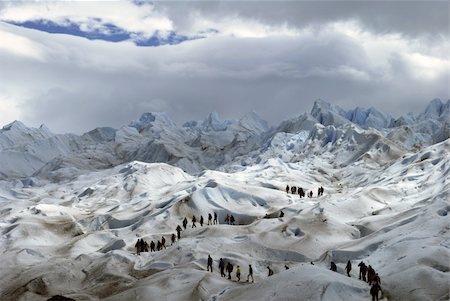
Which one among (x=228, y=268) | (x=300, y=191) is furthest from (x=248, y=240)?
(x=300, y=191)

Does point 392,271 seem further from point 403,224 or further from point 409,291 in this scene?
point 403,224

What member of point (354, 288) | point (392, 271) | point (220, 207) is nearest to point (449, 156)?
point (220, 207)

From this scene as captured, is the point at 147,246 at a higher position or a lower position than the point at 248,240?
lower

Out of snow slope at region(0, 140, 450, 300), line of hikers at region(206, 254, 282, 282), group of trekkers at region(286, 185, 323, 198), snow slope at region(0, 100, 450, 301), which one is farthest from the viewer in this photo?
group of trekkers at region(286, 185, 323, 198)

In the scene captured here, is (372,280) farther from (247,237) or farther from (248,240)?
(247,237)

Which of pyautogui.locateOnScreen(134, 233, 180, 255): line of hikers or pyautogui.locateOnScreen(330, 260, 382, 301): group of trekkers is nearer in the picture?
pyautogui.locateOnScreen(330, 260, 382, 301): group of trekkers

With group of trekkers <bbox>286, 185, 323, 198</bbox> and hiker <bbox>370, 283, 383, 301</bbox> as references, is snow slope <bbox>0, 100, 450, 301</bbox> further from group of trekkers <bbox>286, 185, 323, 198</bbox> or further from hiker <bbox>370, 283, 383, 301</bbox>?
group of trekkers <bbox>286, 185, 323, 198</bbox>

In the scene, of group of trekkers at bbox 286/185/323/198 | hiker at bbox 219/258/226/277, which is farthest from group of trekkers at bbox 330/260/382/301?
group of trekkers at bbox 286/185/323/198

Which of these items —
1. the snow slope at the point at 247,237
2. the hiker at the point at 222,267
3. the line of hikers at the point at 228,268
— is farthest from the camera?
the hiker at the point at 222,267

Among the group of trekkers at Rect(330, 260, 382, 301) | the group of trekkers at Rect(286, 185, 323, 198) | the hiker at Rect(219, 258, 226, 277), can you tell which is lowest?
the group of trekkers at Rect(286, 185, 323, 198)

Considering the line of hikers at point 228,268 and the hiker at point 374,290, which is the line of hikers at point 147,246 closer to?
the line of hikers at point 228,268

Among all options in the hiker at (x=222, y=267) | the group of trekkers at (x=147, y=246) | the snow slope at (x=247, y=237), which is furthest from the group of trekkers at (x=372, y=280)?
the group of trekkers at (x=147, y=246)

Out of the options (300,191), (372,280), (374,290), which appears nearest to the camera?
(374,290)
